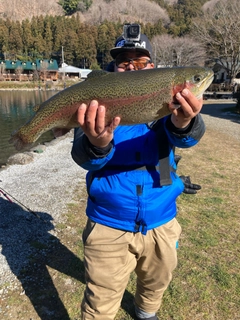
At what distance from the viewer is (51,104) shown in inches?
91.9

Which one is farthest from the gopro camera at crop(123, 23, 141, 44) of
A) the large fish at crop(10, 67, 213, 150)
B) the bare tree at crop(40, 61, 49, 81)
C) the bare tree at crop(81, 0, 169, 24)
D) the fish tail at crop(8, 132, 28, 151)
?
the bare tree at crop(81, 0, 169, 24)

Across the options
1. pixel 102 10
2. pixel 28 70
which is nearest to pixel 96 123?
pixel 28 70

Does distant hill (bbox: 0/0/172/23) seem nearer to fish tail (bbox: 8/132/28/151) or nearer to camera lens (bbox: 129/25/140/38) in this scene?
camera lens (bbox: 129/25/140/38)

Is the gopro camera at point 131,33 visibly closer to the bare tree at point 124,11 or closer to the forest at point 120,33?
the forest at point 120,33

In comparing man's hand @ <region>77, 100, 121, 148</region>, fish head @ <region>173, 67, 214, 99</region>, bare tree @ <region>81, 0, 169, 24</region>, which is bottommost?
man's hand @ <region>77, 100, 121, 148</region>

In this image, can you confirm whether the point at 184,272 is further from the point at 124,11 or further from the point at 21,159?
the point at 124,11

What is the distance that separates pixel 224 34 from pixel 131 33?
152 feet

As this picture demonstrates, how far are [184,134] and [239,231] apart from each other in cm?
366

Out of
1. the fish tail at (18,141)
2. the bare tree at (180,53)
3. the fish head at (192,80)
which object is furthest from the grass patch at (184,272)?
the bare tree at (180,53)

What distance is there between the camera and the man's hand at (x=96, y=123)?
2.03 m

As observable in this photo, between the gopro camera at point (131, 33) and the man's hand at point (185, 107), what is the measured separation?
105 cm

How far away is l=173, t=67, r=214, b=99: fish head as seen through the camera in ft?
7.03

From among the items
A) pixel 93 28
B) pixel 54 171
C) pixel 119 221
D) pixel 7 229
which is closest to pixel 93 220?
pixel 119 221

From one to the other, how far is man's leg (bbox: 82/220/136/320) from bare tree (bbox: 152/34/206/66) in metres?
52.9
